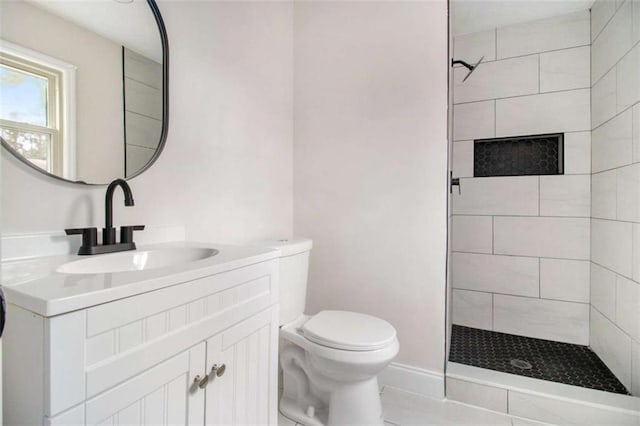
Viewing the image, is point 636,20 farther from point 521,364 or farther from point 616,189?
point 521,364

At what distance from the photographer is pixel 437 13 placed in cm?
166

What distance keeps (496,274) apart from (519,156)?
35.4 inches

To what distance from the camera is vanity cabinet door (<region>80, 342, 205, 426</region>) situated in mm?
604

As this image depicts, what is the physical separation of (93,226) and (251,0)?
54.7 inches

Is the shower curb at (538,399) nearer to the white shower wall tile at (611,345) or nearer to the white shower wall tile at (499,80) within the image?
the white shower wall tile at (611,345)

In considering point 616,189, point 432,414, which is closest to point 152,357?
point 432,414

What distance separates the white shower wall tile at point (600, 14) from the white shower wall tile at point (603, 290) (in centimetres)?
150

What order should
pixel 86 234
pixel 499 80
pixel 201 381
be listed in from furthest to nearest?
pixel 499 80
pixel 86 234
pixel 201 381

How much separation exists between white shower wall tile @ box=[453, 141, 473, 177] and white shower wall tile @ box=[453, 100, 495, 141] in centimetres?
5

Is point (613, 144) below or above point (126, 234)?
above

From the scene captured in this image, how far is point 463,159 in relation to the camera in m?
2.49

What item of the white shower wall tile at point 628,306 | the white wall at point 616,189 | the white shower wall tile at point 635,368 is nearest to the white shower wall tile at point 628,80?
the white wall at point 616,189

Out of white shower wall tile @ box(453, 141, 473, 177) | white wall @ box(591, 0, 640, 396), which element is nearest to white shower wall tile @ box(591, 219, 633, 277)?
white wall @ box(591, 0, 640, 396)

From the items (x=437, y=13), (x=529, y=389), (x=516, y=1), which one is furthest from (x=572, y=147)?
(x=529, y=389)
